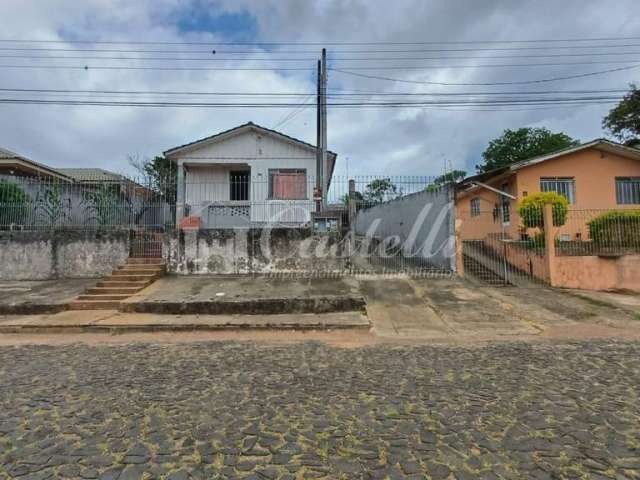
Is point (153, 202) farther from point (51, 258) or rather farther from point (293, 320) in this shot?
point (293, 320)

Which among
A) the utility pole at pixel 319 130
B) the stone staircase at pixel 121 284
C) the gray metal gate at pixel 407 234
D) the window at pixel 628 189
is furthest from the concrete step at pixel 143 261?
the window at pixel 628 189

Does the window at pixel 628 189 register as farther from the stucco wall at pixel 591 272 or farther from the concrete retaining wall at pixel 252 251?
the concrete retaining wall at pixel 252 251

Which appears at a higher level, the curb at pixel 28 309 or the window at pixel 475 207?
the window at pixel 475 207

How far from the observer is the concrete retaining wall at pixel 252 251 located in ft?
37.2

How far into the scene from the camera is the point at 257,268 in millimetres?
11375

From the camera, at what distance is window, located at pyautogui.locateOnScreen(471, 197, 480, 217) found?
1997 centimetres

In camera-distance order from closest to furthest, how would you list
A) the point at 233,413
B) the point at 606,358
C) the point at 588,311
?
the point at 233,413 → the point at 606,358 → the point at 588,311

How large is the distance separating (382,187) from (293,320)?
19.4 ft

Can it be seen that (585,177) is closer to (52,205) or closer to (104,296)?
(104,296)

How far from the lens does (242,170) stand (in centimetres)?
1741

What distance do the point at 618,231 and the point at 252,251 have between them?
1038cm

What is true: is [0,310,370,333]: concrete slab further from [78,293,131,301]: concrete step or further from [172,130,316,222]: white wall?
[172,130,316,222]: white wall

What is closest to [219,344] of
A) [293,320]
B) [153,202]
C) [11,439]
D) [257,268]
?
[293,320]

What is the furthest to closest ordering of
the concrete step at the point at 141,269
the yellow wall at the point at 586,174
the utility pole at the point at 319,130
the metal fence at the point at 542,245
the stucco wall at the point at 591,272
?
the yellow wall at the point at 586,174 < the utility pole at the point at 319,130 < the metal fence at the point at 542,245 < the concrete step at the point at 141,269 < the stucco wall at the point at 591,272
